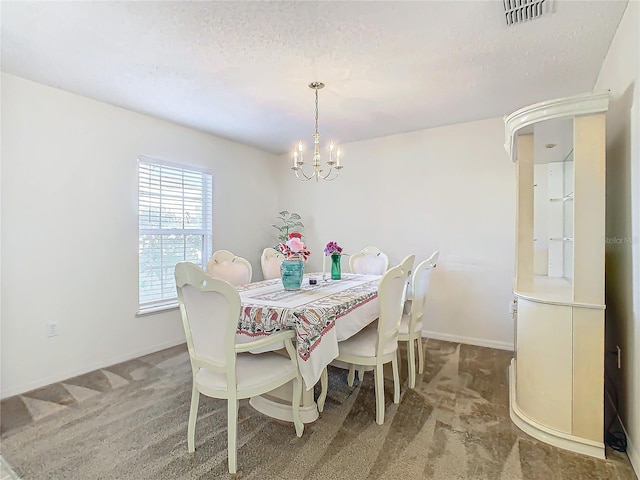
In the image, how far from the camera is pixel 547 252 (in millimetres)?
3271

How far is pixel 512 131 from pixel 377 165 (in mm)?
2144

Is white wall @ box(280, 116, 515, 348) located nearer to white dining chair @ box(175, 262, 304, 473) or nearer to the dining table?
the dining table

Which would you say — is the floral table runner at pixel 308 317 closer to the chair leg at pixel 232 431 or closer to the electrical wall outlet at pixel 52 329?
the chair leg at pixel 232 431

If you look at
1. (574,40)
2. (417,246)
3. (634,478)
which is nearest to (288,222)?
(417,246)

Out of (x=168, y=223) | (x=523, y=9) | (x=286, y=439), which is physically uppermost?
(x=523, y=9)

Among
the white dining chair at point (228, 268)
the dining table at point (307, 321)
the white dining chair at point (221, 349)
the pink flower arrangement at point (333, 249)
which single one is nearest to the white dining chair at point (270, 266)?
the white dining chair at point (228, 268)

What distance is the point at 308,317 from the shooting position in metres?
1.81

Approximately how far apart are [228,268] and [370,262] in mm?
1544

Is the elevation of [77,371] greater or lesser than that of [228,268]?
lesser

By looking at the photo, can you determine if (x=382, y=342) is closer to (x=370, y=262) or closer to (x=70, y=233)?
(x=370, y=262)

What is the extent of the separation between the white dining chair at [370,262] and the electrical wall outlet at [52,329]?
2797 millimetres

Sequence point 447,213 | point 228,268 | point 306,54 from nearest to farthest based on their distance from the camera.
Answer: point 306,54
point 228,268
point 447,213

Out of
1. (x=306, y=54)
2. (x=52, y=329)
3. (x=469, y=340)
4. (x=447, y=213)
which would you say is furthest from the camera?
(x=447, y=213)

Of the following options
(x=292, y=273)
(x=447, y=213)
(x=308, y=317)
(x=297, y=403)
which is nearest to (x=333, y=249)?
(x=292, y=273)
